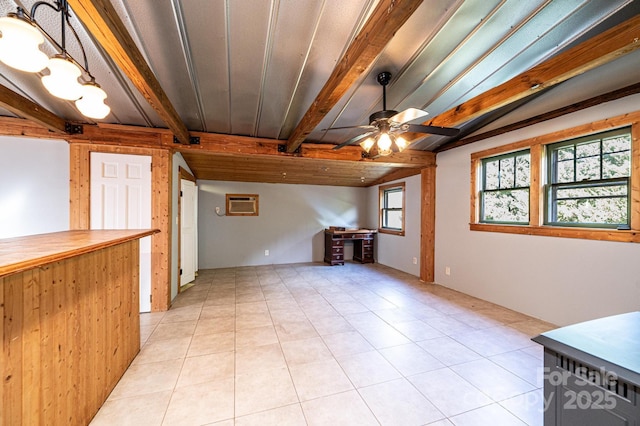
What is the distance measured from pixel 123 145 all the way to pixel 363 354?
374cm

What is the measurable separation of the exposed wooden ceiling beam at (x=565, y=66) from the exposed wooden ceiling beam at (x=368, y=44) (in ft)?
4.95

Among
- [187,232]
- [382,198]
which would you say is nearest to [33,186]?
[187,232]

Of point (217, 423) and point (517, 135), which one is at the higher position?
point (517, 135)

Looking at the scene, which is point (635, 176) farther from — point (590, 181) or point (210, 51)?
point (210, 51)

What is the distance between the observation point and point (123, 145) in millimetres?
3203

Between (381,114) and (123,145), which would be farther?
(123,145)

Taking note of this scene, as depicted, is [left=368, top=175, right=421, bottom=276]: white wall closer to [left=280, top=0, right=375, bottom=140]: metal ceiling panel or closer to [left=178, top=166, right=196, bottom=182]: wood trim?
[left=280, top=0, right=375, bottom=140]: metal ceiling panel

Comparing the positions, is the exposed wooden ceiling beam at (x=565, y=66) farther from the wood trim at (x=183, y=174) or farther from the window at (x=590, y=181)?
the wood trim at (x=183, y=174)

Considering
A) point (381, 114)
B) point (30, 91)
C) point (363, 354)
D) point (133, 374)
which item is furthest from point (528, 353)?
point (30, 91)

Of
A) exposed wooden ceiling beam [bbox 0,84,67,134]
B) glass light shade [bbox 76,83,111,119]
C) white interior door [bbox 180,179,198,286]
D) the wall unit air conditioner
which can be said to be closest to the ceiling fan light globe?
glass light shade [bbox 76,83,111,119]

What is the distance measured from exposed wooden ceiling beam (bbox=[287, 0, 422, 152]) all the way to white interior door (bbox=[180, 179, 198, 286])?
3.17m

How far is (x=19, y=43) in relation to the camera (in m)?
1.00

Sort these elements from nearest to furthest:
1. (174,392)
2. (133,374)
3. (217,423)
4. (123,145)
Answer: (217,423) < (174,392) < (133,374) < (123,145)

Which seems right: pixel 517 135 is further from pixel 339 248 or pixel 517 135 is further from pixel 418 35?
pixel 339 248
